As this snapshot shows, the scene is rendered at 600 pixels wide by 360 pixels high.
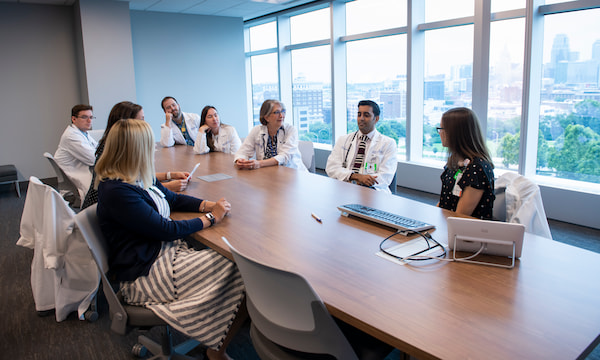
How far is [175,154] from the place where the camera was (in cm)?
450

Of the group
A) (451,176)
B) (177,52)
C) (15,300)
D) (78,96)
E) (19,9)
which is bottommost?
(15,300)

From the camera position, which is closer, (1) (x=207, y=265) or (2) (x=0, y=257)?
(1) (x=207, y=265)

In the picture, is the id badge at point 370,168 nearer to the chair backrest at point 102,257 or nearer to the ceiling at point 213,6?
the chair backrest at point 102,257

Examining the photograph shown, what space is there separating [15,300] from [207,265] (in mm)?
2028

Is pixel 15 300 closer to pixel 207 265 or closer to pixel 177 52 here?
pixel 207 265

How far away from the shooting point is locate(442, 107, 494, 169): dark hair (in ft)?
7.34

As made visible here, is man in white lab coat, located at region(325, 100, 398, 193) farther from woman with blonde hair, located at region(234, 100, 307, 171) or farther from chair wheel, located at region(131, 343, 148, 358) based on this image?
chair wheel, located at region(131, 343, 148, 358)

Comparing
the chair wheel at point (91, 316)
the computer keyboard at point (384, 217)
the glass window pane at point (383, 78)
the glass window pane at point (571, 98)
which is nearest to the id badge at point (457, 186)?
the computer keyboard at point (384, 217)

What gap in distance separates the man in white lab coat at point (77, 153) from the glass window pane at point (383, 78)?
4.09 metres

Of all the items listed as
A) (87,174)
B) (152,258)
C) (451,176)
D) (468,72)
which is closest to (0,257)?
(87,174)

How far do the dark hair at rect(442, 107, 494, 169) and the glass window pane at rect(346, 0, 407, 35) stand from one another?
158 inches

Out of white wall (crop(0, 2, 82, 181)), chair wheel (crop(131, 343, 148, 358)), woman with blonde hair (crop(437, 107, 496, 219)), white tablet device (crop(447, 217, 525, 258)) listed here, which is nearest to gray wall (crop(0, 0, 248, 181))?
white wall (crop(0, 2, 82, 181))

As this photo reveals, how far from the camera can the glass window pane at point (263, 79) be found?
8594 mm

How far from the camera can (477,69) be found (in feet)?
16.0
